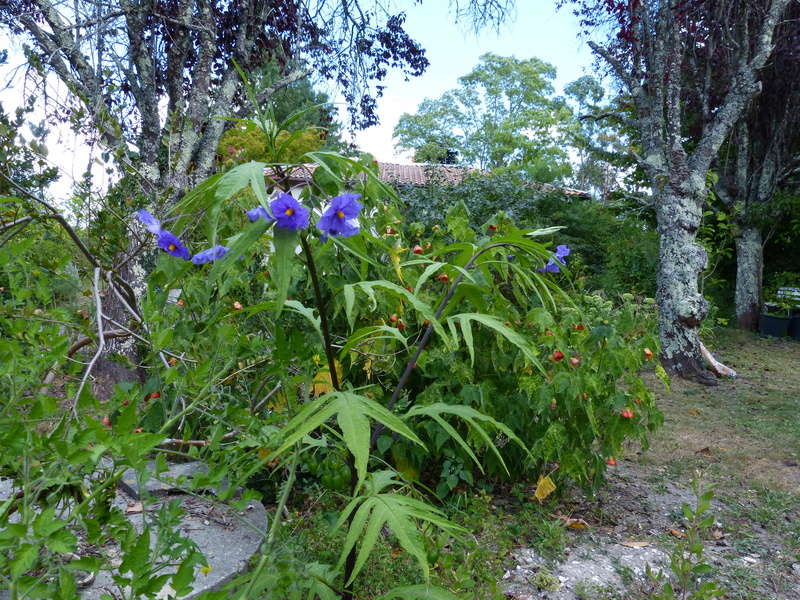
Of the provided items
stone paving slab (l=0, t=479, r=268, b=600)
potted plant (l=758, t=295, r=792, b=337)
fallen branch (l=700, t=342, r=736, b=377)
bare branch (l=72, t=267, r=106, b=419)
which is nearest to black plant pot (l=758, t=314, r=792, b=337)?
potted plant (l=758, t=295, r=792, b=337)

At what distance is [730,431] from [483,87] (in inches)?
1264

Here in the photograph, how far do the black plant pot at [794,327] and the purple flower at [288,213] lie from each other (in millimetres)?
11886

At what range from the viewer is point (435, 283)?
317 cm

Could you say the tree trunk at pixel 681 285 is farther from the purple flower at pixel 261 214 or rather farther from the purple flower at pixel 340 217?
the purple flower at pixel 261 214

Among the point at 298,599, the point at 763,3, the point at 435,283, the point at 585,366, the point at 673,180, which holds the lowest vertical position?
the point at 298,599

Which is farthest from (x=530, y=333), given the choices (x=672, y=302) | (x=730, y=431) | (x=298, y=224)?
(x=672, y=302)

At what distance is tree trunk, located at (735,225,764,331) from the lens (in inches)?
419

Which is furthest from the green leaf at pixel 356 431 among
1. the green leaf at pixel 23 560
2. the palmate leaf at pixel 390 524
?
the green leaf at pixel 23 560

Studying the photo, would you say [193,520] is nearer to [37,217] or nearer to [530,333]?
[37,217]

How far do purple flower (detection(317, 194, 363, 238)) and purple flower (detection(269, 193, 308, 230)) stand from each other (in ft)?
0.29

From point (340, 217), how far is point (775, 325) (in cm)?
1165

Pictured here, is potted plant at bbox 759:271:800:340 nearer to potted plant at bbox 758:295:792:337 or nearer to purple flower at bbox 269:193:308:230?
potted plant at bbox 758:295:792:337

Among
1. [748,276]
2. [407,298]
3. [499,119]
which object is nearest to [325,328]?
[407,298]

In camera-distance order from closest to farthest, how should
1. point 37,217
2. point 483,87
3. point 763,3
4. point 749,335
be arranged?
point 37,217 < point 763,3 < point 749,335 < point 483,87
